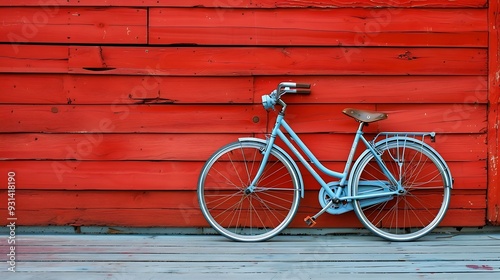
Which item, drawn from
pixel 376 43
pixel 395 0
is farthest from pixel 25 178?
Result: pixel 395 0

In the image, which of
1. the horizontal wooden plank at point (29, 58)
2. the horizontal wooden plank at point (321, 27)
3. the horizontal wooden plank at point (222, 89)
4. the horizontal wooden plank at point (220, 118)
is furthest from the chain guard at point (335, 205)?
the horizontal wooden plank at point (29, 58)

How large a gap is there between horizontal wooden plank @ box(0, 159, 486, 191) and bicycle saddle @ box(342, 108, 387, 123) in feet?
1.57

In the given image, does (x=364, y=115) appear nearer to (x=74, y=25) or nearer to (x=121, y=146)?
(x=121, y=146)

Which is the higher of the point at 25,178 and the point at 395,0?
the point at 395,0

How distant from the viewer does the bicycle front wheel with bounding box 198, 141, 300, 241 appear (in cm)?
387

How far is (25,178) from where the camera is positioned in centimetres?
385

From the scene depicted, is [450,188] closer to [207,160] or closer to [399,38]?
[399,38]

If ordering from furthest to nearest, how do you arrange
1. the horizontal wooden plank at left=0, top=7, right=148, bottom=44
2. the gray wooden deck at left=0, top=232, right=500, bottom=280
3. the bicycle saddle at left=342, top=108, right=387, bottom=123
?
the horizontal wooden plank at left=0, top=7, right=148, bottom=44 < the bicycle saddle at left=342, top=108, right=387, bottom=123 < the gray wooden deck at left=0, top=232, right=500, bottom=280

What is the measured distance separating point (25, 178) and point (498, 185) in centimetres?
328

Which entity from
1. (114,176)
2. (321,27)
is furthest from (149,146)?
(321,27)

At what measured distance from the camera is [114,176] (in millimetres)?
3867

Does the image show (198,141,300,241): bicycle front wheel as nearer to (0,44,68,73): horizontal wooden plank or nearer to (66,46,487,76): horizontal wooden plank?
(66,46,487,76): horizontal wooden plank

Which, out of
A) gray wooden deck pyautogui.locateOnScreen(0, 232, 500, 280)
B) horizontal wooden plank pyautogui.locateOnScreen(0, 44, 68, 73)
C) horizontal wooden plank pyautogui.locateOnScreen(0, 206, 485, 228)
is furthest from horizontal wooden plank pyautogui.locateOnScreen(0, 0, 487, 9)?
gray wooden deck pyautogui.locateOnScreen(0, 232, 500, 280)

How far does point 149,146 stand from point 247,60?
0.90 m
